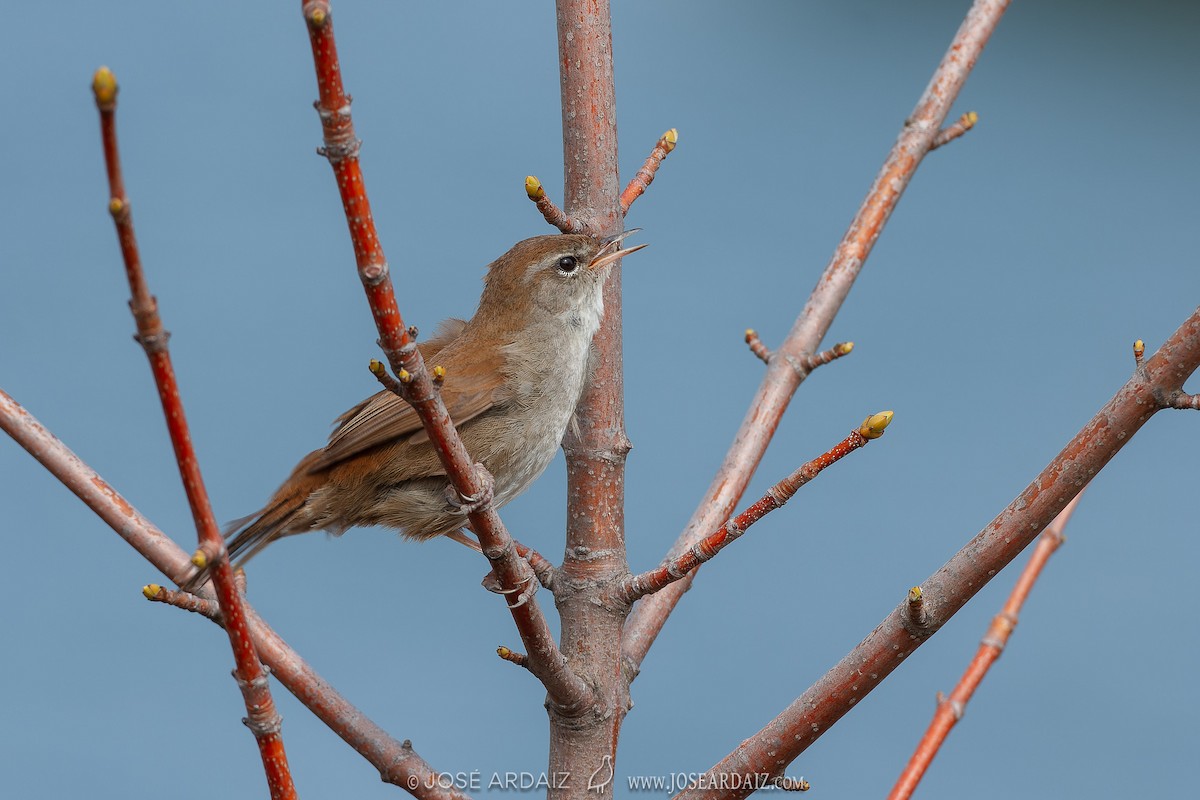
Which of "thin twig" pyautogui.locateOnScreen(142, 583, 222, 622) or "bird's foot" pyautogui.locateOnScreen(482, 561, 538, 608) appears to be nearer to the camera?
"thin twig" pyautogui.locateOnScreen(142, 583, 222, 622)

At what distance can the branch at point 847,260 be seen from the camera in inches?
83.7

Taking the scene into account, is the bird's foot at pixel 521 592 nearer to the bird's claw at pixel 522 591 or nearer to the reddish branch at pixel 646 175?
the bird's claw at pixel 522 591

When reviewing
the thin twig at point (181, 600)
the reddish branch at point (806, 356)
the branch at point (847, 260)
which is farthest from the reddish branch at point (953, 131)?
the thin twig at point (181, 600)

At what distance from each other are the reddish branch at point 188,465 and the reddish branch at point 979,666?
1.00 meters

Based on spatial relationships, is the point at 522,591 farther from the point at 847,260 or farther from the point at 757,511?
the point at 847,260

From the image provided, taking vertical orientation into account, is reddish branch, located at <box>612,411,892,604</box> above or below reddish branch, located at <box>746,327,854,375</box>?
below

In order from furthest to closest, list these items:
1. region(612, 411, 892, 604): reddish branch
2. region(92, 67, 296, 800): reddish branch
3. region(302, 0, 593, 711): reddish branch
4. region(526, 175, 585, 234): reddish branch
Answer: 1. region(526, 175, 585, 234): reddish branch
2. region(612, 411, 892, 604): reddish branch
3. region(302, 0, 593, 711): reddish branch
4. region(92, 67, 296, 800): reddish branch

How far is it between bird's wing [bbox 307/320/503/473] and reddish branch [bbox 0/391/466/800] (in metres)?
0.53

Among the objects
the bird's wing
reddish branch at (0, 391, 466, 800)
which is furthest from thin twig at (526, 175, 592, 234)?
reddish branch at (0, 391, 466, 800)

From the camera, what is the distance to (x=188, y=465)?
86cm

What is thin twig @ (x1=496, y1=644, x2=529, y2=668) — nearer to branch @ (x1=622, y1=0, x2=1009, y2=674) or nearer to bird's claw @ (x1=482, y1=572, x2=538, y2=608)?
bird's claw @ (x1=482, y1=572, x2=538, y2=608)

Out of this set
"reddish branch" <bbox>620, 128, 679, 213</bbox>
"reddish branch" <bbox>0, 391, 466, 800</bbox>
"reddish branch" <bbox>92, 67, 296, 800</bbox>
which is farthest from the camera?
"reddish branch" <bbox>620, 128, 679, 213</bbox>

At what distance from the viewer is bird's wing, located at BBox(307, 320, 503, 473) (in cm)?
216

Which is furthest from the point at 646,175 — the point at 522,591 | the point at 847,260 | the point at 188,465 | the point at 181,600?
the point at 188,465
